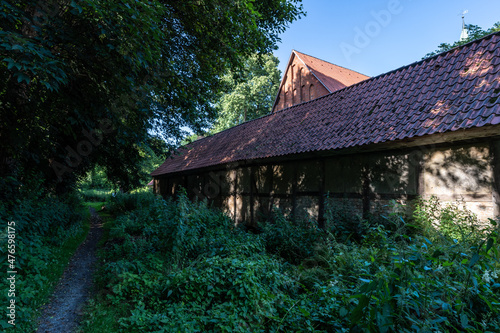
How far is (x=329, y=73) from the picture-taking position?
1938cm

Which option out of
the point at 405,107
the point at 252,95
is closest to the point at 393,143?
the point at 405,107

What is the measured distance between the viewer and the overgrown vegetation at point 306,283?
6.86 ft

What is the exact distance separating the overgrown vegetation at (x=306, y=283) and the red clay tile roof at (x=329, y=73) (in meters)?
13.8

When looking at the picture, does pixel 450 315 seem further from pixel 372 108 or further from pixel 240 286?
pixel 372 108

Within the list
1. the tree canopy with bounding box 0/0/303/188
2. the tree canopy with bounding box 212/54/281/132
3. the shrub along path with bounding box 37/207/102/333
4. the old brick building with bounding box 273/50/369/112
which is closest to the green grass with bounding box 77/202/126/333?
the shrub along path with bounding box 37/207/102/333

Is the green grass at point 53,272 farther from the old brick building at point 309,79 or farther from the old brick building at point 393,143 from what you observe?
the old brick building at point 309,79

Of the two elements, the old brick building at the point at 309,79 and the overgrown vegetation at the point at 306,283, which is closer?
the overgrown vegetation at the point at 306,283

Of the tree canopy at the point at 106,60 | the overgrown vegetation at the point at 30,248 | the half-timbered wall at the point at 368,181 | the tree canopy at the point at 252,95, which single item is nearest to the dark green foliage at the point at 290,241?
the half-timbered wall at the point at 368,181

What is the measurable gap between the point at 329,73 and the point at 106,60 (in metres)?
17.5

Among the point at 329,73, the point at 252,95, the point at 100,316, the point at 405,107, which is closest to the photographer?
the point at 100,316
